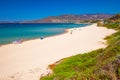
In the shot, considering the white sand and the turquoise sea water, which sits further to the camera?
the turquoise sea water

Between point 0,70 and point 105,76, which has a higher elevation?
point 105,76

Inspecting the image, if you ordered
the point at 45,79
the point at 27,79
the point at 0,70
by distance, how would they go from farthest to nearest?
1. the point at 0,70
2. the point at 27,79
3. the point at 45,79

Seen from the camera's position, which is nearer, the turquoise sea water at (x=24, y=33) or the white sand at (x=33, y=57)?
the white sand at (x=33, y=57)

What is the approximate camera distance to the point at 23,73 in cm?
1284

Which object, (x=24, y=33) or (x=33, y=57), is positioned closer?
(x=33, y=57)

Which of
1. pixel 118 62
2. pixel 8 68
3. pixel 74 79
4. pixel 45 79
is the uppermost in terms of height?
pixel 118 62

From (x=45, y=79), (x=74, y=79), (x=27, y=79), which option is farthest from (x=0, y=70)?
(x=74, y=79)

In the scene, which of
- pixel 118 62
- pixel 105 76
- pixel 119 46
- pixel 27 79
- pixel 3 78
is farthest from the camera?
pixel 3 78

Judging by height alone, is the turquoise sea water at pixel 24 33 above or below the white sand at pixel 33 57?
below

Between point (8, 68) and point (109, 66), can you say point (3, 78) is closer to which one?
point (8, 68)

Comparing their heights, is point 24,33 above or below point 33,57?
below

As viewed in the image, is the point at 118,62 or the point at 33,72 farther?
the point at 33,72

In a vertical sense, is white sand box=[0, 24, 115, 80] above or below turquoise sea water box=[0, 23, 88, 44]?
above

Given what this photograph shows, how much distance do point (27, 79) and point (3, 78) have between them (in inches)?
71.4
